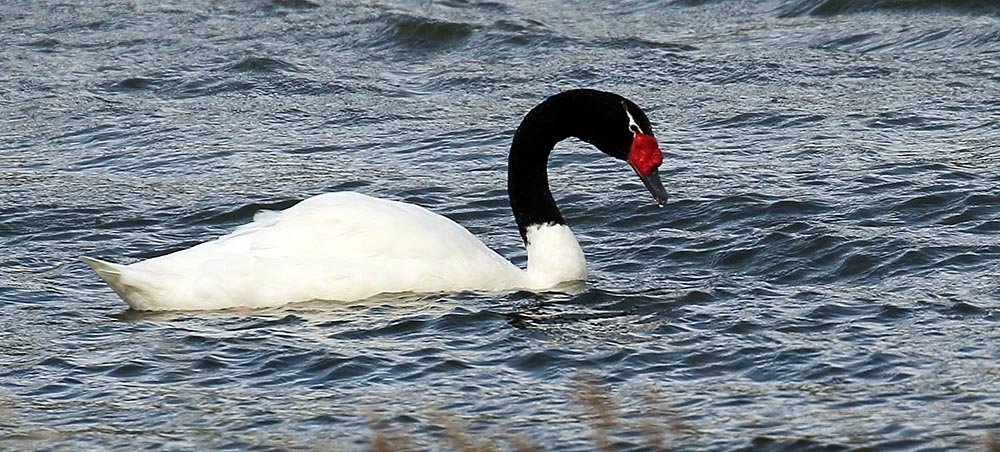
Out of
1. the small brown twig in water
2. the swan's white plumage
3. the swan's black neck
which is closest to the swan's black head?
the swan's black neck

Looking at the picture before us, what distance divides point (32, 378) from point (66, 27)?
9.96 meters

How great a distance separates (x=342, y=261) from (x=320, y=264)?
4.0 inches

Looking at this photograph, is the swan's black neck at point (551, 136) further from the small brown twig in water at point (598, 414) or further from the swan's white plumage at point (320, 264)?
the small brown twig in water at point (598, 414)

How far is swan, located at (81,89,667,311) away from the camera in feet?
27.8

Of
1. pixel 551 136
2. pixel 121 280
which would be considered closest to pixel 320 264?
pixel 121 280

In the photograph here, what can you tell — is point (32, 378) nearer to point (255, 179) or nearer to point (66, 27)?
point (255, 179)

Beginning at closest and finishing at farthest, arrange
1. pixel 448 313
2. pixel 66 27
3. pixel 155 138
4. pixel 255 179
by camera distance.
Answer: pixel 448 313
pixel 255 179
pixel 155 138
pixel 66 27

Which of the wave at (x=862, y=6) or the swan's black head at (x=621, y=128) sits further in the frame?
the wave at (x=862, y=6)

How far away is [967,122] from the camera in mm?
11922

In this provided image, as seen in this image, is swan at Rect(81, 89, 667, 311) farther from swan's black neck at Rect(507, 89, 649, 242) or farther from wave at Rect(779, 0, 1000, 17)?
wave at Rect(779, 0, 1000, 17)

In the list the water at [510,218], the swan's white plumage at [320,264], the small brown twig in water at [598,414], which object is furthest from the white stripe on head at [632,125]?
the small brown twig in water at [598,414]

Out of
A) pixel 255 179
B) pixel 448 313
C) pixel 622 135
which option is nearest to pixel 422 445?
pixel 448 313

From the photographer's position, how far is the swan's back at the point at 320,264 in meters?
8.45

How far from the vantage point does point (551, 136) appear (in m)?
9.42
